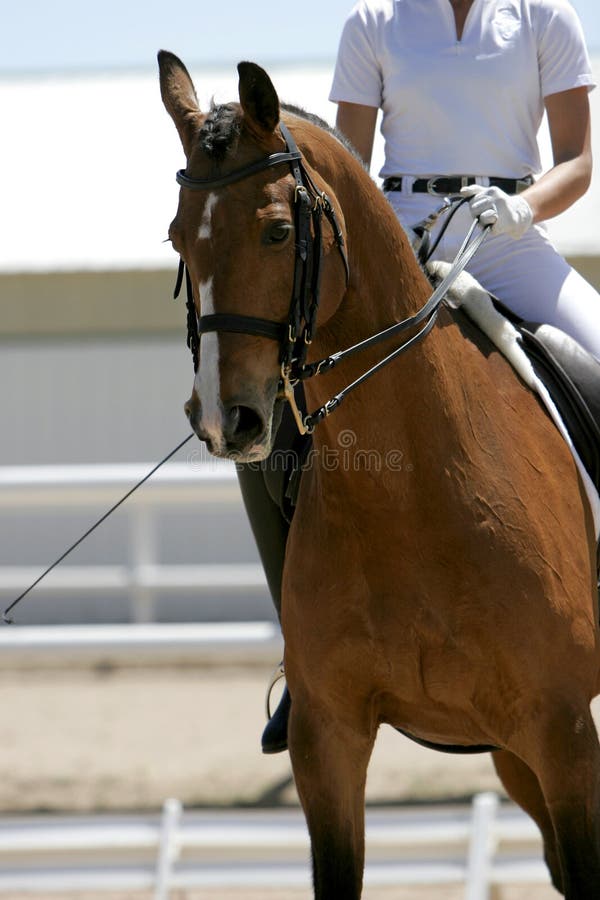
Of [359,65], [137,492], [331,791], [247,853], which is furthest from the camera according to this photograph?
[137,492]

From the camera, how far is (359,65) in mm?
3764

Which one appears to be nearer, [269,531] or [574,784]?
[574,784]

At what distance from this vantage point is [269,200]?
2590 mm

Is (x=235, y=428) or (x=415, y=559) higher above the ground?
(x=235, y=428)

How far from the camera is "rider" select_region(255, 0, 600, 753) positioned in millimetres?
3641

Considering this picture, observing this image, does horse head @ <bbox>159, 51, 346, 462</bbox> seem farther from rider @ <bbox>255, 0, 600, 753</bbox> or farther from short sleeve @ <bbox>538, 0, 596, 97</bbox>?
short sleeve @ <bbox>538, 0, 596, 97</bbox>

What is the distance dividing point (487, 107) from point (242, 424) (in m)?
1.60

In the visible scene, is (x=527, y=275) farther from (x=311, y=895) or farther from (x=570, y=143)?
(x=311, y=895)

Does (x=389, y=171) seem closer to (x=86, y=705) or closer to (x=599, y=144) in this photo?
(x=86, y=705)

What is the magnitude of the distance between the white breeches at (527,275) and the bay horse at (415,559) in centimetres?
48

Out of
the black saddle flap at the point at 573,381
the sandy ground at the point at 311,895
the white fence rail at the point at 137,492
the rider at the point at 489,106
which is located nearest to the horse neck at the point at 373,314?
the black saddle flap at the point at 573,381

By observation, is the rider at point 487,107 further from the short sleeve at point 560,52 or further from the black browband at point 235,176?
the black browband at point 235,176

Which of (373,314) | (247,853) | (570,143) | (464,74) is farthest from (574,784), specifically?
(247,853)

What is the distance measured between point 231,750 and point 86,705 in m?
1.28
